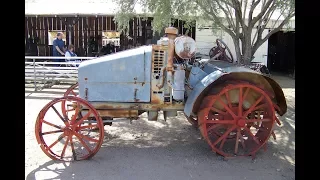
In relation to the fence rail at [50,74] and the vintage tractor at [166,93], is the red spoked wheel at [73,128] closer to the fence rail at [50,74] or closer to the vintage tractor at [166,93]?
the vintage tractor at [166,93]

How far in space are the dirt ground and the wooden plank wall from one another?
9.70 meters

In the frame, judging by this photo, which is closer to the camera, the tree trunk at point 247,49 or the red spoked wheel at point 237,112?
the red spoked wheel at point 237,112

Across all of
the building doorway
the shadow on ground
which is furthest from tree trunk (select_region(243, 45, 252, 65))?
the building doorway

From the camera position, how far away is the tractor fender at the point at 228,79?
15.1 ft

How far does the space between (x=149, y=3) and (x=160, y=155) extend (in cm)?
504

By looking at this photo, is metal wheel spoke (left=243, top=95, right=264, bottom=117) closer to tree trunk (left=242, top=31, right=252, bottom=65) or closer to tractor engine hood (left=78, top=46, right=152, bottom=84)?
tractor engine hood (left=78, top=46, right=152, bottom=84)

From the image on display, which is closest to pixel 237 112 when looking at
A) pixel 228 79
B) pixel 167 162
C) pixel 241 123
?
pixel 241 123

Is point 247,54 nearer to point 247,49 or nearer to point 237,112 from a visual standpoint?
point 247,49

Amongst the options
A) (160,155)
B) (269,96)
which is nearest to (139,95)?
(160,155)

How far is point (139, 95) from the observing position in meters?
4.84

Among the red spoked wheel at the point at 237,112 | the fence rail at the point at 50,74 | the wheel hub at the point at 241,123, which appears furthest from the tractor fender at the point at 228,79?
the fence rail at the point at 50,74

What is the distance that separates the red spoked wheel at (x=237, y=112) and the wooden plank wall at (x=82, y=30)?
10992 mm
